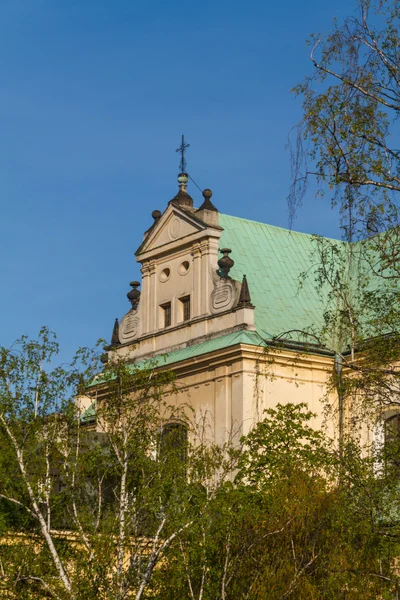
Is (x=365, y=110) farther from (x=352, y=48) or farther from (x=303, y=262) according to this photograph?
(x=303, y=262)

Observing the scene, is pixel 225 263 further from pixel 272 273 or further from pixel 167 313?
pixel 167 313

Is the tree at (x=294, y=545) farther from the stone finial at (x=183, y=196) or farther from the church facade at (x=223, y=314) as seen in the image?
the stone finial at (x=183, y=196)

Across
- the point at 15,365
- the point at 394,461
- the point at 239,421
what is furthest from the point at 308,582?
the point at 239,421

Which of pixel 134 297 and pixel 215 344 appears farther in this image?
pixel 134 297

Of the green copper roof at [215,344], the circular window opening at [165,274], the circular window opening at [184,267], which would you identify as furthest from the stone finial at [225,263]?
the circular window opening at [165,274]

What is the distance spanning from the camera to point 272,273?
46.2m

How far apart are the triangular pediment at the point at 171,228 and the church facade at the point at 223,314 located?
4 centimetres

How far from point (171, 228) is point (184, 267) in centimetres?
163

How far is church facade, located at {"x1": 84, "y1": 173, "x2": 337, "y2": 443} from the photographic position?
41625 millimetres

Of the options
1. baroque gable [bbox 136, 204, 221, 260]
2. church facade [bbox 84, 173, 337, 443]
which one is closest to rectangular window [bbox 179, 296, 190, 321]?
church facade [bbox 84, 173, 337, 443]

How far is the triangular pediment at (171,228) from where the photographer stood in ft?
149

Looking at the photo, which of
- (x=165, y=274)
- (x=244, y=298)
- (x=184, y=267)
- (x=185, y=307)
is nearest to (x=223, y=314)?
(x=244, y=298)

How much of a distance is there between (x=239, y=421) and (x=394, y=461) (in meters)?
17.7

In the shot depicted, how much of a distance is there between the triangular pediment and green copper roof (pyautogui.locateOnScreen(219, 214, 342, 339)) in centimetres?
123
